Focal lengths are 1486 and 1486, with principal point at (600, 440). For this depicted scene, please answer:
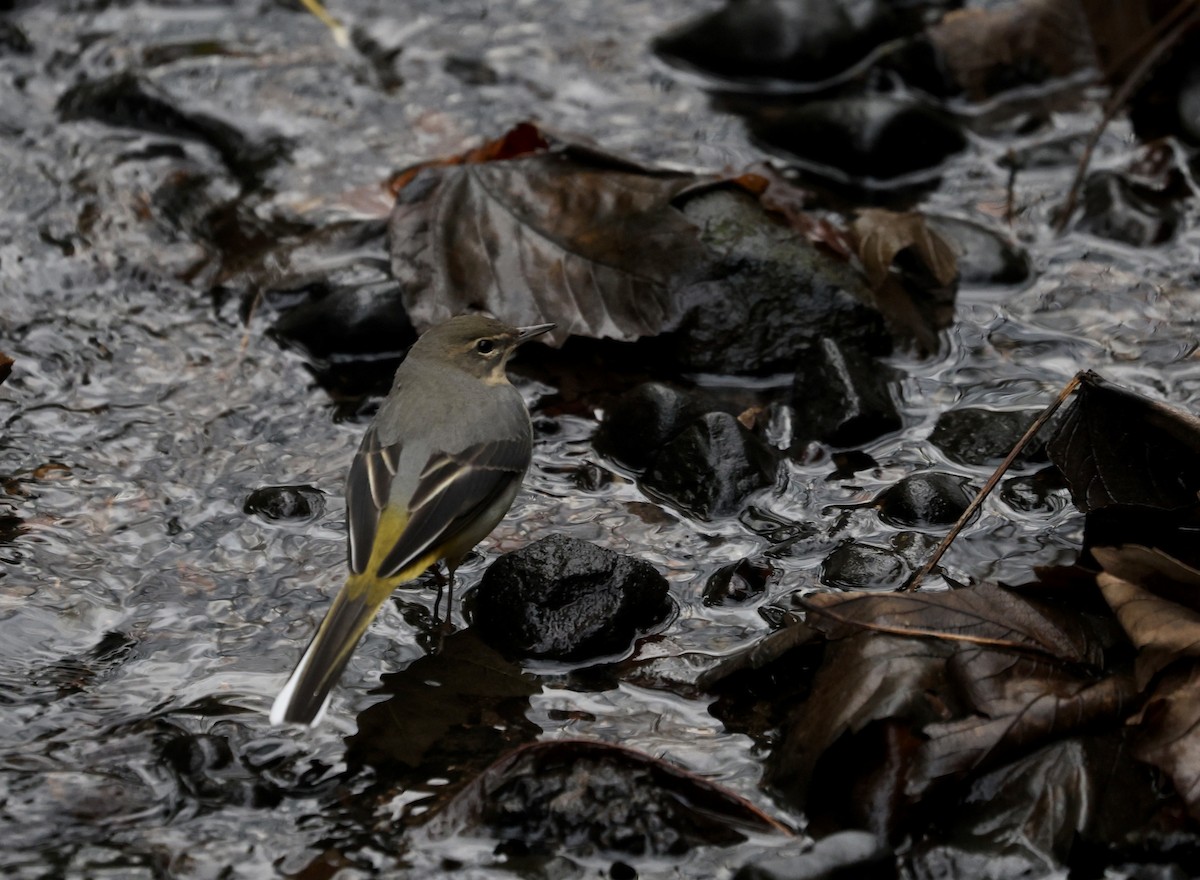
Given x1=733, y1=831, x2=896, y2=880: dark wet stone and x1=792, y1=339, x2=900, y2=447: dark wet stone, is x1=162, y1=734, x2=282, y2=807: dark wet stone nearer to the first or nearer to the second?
x1=733, y1=831, x2=896, y2=880: dark wet stone

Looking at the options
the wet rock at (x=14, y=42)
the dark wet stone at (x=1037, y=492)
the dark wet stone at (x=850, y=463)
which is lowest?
the dark wet stone at (x=1037, y=492)

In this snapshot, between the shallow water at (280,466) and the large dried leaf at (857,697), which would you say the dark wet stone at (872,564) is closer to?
the shallow water at (280,466)

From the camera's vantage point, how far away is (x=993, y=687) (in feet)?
13.2

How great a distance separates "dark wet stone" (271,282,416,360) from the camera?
618 centimetres

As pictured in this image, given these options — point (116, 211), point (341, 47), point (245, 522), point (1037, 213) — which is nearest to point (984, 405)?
point (1037, 213)

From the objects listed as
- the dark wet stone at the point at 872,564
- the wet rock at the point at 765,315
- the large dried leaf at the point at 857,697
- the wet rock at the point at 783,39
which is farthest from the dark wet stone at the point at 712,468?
the wet rock at the point at 783,39

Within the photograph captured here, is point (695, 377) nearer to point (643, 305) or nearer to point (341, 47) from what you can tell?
point (643, 305)

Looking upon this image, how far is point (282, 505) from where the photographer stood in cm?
526

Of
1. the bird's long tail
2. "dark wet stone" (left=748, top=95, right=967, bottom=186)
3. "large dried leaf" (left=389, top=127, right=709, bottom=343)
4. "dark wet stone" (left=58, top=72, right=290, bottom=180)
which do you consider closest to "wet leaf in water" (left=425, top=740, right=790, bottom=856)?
the bird's long tail

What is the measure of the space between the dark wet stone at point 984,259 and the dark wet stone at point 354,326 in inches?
93.6

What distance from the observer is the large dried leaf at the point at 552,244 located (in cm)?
607

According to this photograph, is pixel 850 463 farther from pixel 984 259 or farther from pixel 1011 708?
pixel 1011 708

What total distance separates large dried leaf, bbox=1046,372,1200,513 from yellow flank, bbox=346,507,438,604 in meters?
2.05

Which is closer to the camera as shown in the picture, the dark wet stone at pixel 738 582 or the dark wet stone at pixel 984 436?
the dark wet stone at pixel 738 582
